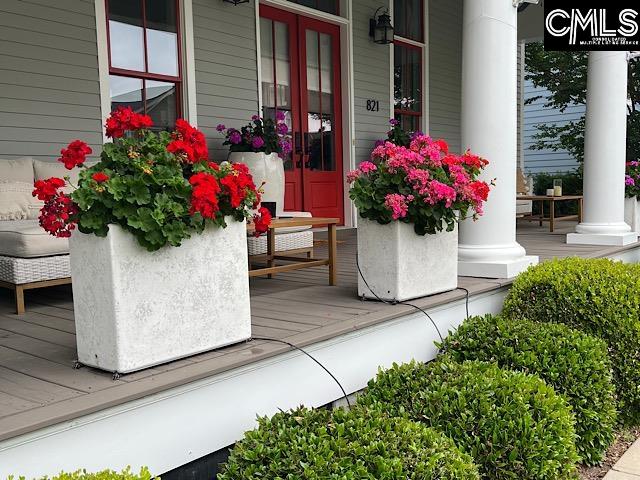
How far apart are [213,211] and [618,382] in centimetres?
217

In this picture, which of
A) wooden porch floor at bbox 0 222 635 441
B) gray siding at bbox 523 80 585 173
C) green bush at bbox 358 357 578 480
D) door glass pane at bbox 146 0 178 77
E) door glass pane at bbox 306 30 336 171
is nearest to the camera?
wooden porch floor at bbox 0 222 635 441

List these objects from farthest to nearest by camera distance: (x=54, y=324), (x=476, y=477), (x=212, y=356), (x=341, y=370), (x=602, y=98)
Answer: (x=602, y=98)
(x=54, y=324)
(x=341, y=370)
(x=212, y=356)
(x=476, y=477)

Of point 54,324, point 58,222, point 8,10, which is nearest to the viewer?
point 58,222

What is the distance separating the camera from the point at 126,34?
16.1ft

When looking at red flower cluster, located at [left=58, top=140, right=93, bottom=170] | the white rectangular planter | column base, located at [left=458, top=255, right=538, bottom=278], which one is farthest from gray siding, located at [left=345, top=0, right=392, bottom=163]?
red flower cluster, located at [left=58, top=140, right=93, bottom=170]

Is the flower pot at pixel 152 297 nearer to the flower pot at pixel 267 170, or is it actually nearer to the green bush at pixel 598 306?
the green bush at pixel 598 306

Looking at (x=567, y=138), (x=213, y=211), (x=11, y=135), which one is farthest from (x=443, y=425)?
(x=567, y=138)

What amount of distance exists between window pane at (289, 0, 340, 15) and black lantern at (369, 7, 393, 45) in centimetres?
50

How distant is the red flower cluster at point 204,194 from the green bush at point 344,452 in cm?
70

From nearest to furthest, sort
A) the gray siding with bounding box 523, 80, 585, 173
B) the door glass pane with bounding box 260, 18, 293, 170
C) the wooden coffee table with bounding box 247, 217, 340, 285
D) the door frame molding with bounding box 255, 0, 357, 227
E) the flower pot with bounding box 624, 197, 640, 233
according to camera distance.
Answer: the wooden coffee table with bounding box 247, 217, 340, 285
the door glass pane with bounding box 260, 18, 293, 170
the flower pot with bounding box 624, 197, 640, 233
the door frame molding with bounding box 255, 0, 357, 227
the gray siding with bounding box 523, 80, 585, 173

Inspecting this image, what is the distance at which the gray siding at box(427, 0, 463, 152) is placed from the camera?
8.20m

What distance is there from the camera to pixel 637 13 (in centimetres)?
697

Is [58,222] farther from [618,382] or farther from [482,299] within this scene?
[618,382]

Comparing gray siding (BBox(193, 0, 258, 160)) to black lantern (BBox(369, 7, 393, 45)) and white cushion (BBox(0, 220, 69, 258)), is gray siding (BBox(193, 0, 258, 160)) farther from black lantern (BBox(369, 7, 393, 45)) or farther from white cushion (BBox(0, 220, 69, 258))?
white cushion (BBox(0, 220, 69, 258))
